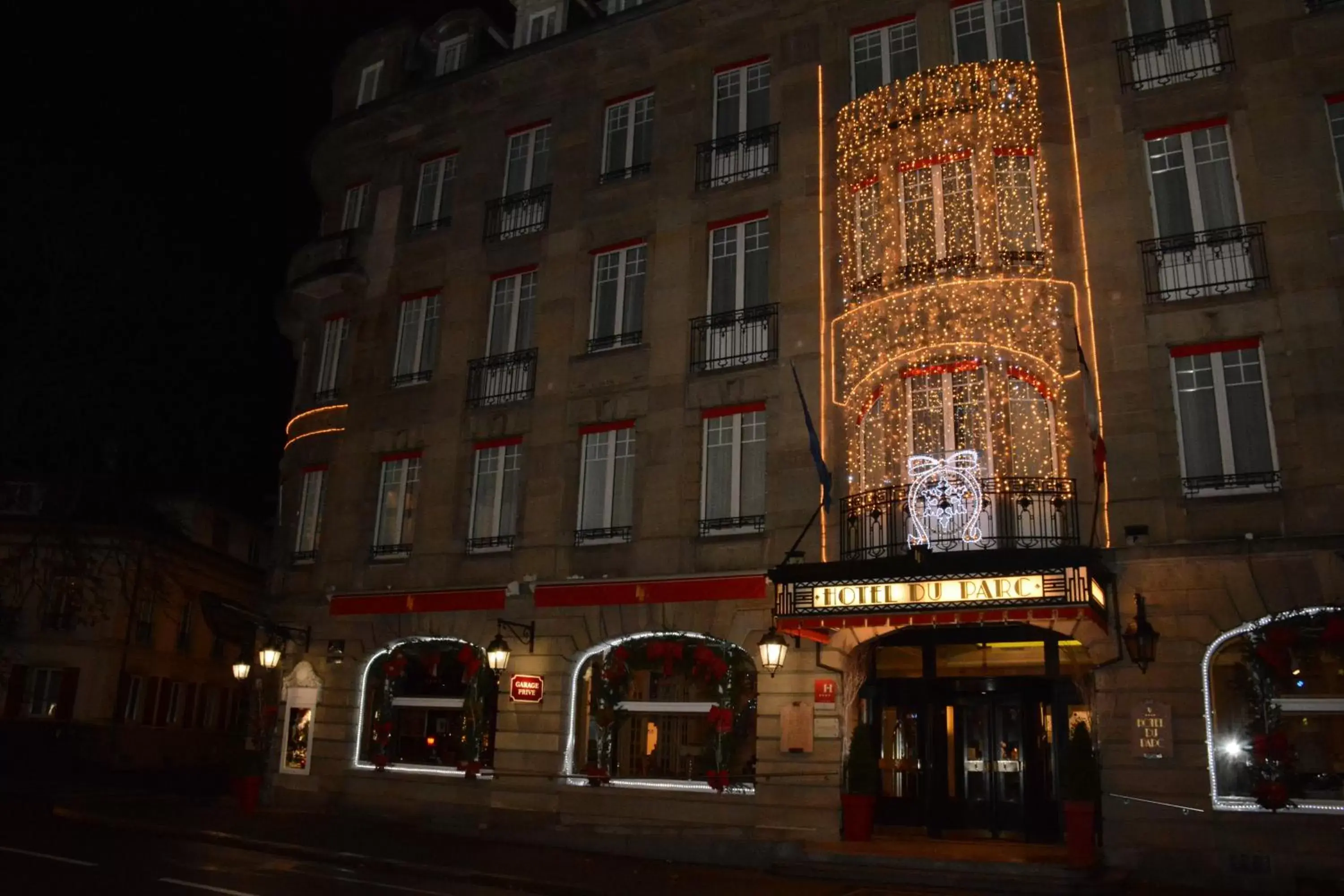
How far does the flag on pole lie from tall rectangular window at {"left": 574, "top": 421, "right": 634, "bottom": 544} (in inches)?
149

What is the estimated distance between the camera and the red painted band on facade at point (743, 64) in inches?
797

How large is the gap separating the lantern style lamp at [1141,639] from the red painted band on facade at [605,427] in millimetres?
9292

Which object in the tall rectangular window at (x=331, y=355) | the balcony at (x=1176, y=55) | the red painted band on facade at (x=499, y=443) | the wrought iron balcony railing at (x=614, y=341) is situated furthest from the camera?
the tall rectangular window at (x=331, y=355)

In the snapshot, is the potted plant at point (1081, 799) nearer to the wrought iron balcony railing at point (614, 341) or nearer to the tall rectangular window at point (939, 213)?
the tall rectangular window at point (939, 213)

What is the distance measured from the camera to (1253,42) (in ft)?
52.6

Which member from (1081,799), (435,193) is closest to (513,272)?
(435,193)

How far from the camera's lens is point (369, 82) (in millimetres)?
26469

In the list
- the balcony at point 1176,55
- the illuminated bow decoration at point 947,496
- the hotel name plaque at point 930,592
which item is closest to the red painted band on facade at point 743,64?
the balcony at point 1176,55

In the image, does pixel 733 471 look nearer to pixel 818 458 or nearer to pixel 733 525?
pixel 733 525

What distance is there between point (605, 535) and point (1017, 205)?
9.24 m

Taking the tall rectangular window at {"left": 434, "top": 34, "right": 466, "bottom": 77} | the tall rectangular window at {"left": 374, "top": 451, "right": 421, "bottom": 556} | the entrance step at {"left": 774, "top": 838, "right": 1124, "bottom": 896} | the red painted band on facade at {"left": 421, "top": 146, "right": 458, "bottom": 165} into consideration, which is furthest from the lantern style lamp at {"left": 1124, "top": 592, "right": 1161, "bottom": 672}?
the tall rectangular window at {"left": 434, "top": 34, "right": 466, "bottom": 77}

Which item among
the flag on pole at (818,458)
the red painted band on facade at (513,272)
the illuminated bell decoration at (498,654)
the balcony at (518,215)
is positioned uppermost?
the balcony at (518,215)

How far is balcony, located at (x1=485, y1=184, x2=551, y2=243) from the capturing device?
21.9 meters

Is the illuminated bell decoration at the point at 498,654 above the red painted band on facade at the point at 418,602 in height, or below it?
below
